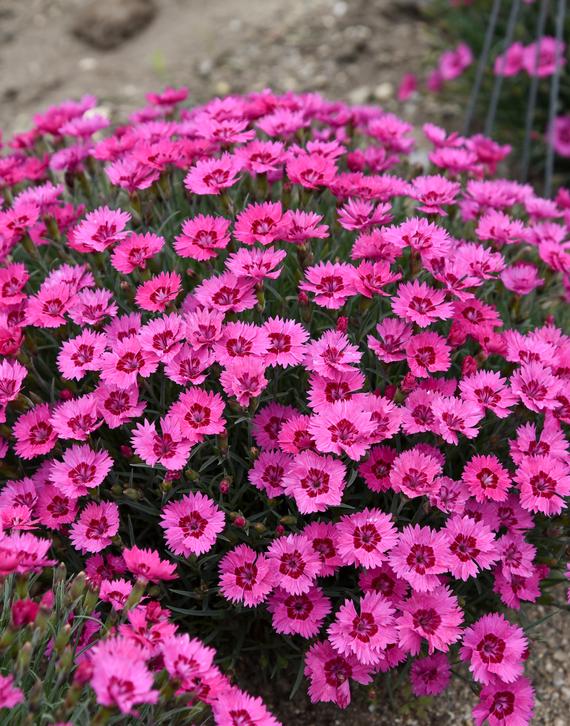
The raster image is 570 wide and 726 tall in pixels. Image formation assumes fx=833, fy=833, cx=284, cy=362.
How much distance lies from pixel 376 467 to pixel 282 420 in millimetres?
247

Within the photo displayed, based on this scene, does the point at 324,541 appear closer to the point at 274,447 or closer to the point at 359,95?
the point at 274,447

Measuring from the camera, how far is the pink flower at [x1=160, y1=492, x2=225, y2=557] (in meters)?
1.81

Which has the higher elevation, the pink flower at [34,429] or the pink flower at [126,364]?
the pink flower at [126,364]

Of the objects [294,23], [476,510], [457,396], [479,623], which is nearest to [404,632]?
[479,623]

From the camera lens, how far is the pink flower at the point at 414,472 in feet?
5.95

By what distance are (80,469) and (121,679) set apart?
2.07ft

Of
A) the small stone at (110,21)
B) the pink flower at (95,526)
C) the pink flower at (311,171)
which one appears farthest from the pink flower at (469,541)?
the small stone at (110,21)

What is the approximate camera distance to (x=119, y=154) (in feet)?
8.10

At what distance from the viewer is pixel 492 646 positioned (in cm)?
186

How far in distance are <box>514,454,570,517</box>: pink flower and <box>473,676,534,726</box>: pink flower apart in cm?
39

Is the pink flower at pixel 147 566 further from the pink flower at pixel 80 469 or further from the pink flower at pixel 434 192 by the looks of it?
the pink flower at pixel 434 192

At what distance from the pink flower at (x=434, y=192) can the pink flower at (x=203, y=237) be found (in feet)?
1.78

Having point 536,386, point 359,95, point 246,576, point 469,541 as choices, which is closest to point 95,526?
point 246,576

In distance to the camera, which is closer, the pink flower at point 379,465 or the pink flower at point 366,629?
the pink flower at point 366,629
